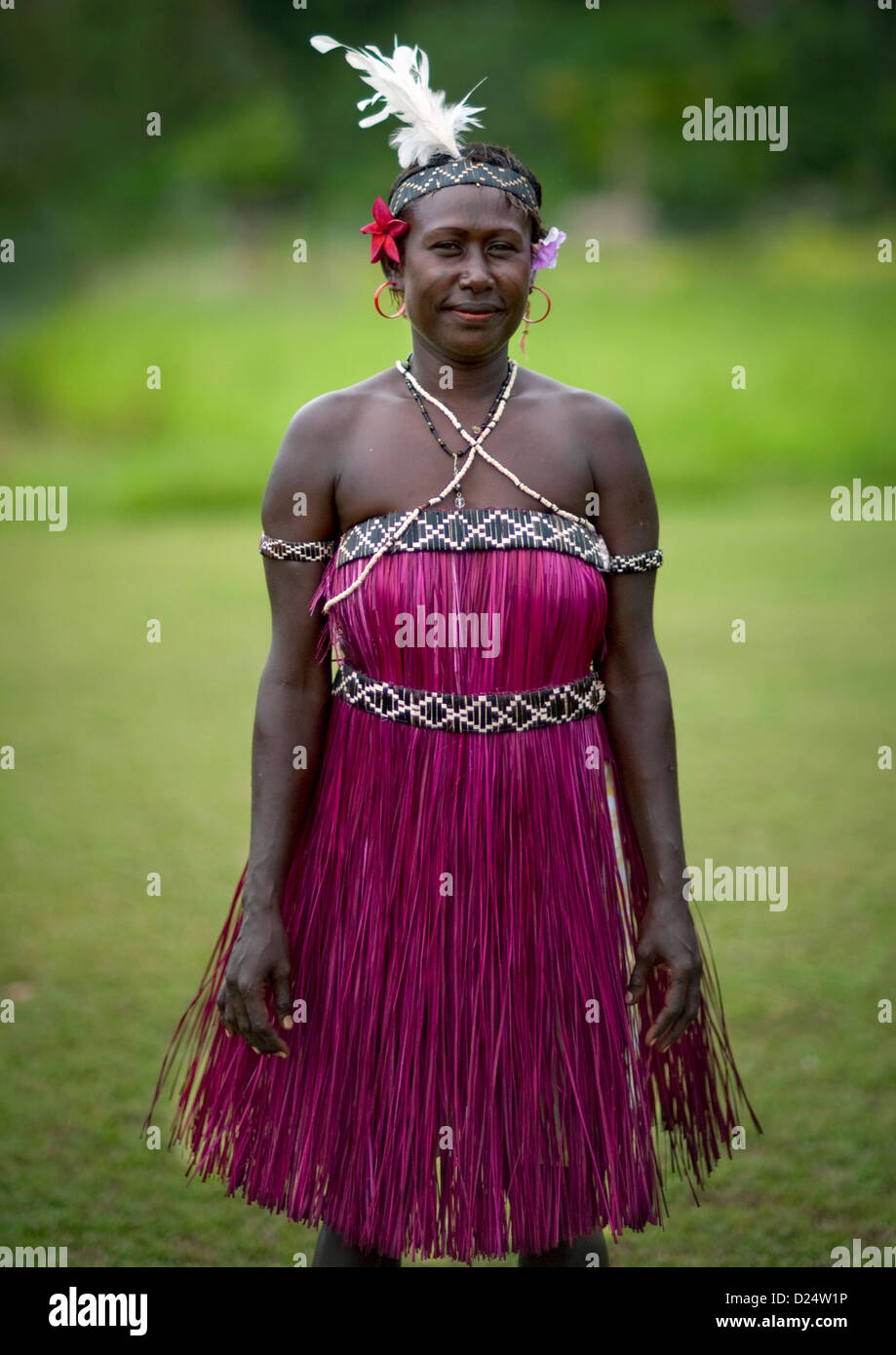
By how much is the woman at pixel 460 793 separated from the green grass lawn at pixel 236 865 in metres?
0.74

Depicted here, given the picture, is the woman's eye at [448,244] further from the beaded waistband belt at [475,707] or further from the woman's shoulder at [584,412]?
the beaded waistband belt at [475,707]

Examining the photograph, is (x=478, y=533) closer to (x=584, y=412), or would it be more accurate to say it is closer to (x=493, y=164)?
(x=584, y=412)

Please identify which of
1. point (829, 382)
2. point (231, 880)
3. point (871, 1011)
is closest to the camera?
point (871, 1011)

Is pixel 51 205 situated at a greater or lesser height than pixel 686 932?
greater

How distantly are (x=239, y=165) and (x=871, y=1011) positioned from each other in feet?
40.9

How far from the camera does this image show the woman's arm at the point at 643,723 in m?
2.08

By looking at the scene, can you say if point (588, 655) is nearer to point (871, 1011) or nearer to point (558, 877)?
point (558, 877)

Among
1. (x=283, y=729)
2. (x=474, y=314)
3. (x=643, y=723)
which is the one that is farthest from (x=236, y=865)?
(x=474, y=314)

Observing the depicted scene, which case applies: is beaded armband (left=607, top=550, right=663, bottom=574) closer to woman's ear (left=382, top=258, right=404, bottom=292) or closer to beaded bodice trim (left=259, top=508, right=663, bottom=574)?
beaded bodice trim (left=259, top=508, right=663, bottom=574)

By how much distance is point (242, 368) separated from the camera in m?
12.9

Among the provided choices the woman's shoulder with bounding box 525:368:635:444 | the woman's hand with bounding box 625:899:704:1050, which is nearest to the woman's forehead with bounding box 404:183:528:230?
the woman's shoulder with bounding box 525:368:635:444

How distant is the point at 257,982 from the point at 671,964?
1.88ft

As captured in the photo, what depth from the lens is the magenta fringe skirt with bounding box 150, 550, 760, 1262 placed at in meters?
2.02
